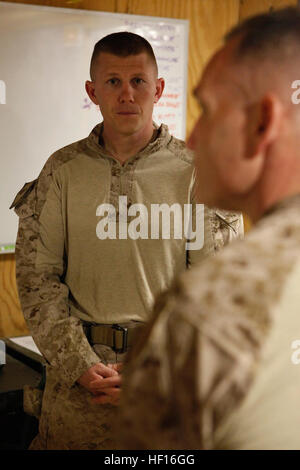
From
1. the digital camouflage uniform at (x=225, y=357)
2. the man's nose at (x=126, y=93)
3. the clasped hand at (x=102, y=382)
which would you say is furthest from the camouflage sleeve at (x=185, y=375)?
the man's nose at (x=126, y=93)

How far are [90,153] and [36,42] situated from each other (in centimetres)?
115

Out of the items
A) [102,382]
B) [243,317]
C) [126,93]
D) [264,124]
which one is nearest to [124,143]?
[126,93]

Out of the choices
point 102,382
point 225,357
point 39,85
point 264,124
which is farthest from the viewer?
point 39,85

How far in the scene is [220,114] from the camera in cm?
71

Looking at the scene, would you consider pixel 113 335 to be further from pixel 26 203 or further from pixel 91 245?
pixel 26 203

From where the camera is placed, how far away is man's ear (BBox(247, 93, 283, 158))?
670 millimetres

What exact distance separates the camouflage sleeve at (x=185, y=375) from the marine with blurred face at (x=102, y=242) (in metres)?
0.98

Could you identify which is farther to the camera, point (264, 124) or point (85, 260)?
point (85, 260)

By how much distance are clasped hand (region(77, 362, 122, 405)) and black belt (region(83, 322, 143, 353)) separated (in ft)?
0.21

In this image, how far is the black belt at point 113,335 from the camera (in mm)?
1586

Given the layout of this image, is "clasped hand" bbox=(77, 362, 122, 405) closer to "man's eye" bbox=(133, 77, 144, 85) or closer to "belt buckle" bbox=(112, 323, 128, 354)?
"belt buckle" bbox=(112, 323, 128, 354)

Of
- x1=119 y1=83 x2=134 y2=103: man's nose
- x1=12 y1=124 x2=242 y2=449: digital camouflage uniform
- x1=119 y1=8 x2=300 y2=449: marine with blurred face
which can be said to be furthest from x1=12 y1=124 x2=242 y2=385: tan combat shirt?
x1=119 y1=8 x2=300 y2=449: marine with blurred face

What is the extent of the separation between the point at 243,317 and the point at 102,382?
104 centimetres

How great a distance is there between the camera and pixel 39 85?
8.61 ft
